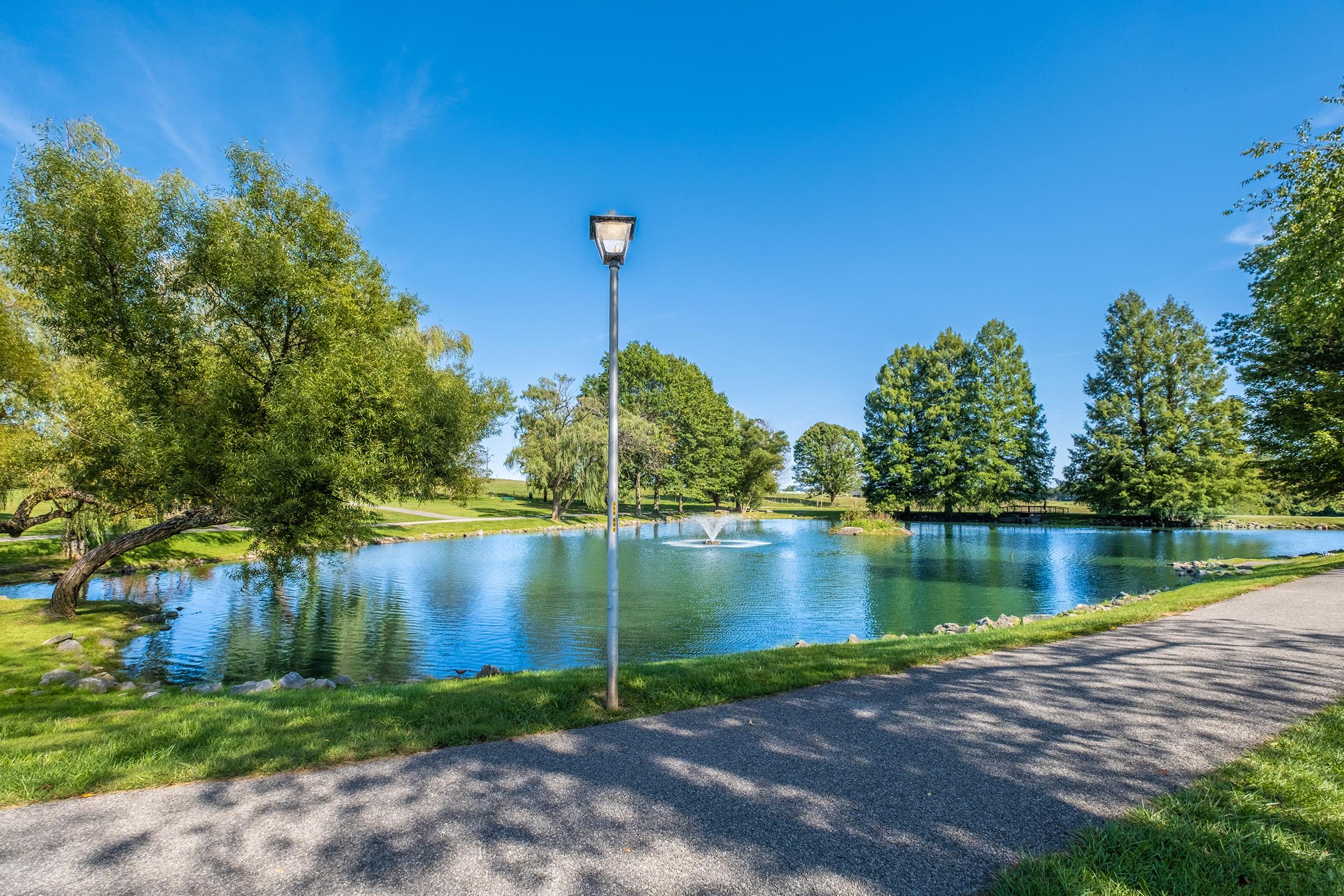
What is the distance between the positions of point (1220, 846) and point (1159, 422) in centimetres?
4691

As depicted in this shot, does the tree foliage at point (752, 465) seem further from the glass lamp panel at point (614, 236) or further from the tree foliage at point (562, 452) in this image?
the glass lamp panel at point (614, 236)

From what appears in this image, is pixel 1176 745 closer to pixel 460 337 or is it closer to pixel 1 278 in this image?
pixel 1 278

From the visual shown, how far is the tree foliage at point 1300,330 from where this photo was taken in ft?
34.1

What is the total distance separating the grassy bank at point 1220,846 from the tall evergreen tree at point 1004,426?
155 ft

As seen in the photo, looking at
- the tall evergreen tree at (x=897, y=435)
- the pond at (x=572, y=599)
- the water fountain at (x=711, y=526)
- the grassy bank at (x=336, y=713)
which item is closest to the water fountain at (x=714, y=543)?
the water fountain at (x=711, y=526)

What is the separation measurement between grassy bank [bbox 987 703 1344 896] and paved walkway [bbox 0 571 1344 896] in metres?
0.20

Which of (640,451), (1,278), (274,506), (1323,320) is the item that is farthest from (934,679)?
(640,451)

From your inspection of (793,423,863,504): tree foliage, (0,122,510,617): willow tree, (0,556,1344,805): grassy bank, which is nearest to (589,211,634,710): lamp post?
(0,556,1344,805): grassy bank

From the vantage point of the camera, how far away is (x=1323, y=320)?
36.3 feet

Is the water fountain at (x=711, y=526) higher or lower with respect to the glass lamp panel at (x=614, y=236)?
lower

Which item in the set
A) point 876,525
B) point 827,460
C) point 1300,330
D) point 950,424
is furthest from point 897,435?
point 1300,330

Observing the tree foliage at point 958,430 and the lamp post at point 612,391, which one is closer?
the lamp post at point 612,391

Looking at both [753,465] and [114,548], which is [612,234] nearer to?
[114,548]

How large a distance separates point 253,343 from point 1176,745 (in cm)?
1457
